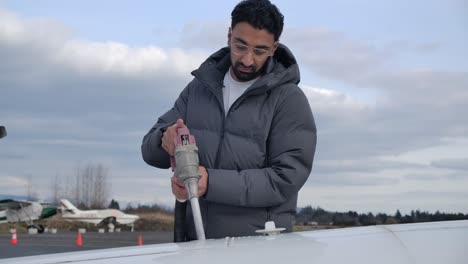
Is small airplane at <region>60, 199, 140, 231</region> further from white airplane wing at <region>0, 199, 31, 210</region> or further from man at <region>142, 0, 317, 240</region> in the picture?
man at <region>142, 0, 317, 240</region>

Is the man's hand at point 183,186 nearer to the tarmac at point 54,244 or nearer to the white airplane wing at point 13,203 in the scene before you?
the tarmac at point 54,244

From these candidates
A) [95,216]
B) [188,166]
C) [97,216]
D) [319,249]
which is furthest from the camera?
[95,216]

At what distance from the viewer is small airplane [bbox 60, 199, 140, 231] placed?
52.0m

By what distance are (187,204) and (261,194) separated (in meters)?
0.32

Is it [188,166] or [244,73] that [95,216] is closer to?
[244,73]

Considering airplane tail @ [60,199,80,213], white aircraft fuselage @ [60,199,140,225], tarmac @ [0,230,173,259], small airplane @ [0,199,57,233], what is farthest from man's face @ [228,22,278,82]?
airplane tail @ [60,199,80,213]

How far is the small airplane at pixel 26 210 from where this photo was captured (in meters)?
45.2

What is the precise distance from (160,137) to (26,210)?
4491 centimetres

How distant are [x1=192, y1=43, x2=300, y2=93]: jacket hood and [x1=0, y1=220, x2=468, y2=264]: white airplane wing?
0.58 metres

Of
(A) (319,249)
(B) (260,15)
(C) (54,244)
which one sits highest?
(B) (260,15)

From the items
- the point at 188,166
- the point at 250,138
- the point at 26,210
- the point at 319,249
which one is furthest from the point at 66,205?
the point at 319,249

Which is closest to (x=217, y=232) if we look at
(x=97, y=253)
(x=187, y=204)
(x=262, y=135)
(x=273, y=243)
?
(x=187, y=204)

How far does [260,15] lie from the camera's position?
94.1 inches

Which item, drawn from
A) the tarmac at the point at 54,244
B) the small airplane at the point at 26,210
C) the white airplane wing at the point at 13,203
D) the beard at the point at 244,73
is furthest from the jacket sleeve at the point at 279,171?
the white airplane wing at the point at 13,203
